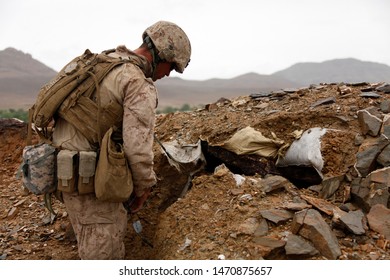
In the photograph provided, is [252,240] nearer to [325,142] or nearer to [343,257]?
[343,257]

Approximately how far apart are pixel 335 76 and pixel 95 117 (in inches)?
5104

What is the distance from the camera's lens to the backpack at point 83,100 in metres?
2.91

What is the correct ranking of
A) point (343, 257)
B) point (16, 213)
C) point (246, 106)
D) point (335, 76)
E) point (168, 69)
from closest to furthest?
1. point (343, 257)
2. point (168, 69)
3. point (16, 213)
4. point (246, 106)
5. point (335, 76)

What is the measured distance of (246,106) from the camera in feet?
16.7

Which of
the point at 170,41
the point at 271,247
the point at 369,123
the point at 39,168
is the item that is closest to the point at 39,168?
the point at 39,168

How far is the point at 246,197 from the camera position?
325 centimetres

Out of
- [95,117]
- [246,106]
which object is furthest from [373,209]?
[246,106]

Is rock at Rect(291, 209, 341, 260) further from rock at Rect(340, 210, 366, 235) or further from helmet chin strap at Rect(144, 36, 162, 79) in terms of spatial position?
helmet chin strap at Rect(144, 36, 162, 79)

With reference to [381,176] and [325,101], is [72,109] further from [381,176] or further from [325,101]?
[325,101]

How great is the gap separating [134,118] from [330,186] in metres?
1.62

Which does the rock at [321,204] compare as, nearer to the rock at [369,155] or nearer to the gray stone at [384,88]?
the rock at [369,155]

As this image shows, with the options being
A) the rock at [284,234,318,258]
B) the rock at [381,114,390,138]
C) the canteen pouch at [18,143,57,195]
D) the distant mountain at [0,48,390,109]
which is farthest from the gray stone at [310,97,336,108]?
the distant mountain at [0,48,390,109]

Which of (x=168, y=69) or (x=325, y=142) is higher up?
(x=168, y=69)

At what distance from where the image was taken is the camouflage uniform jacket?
9.19 ft
